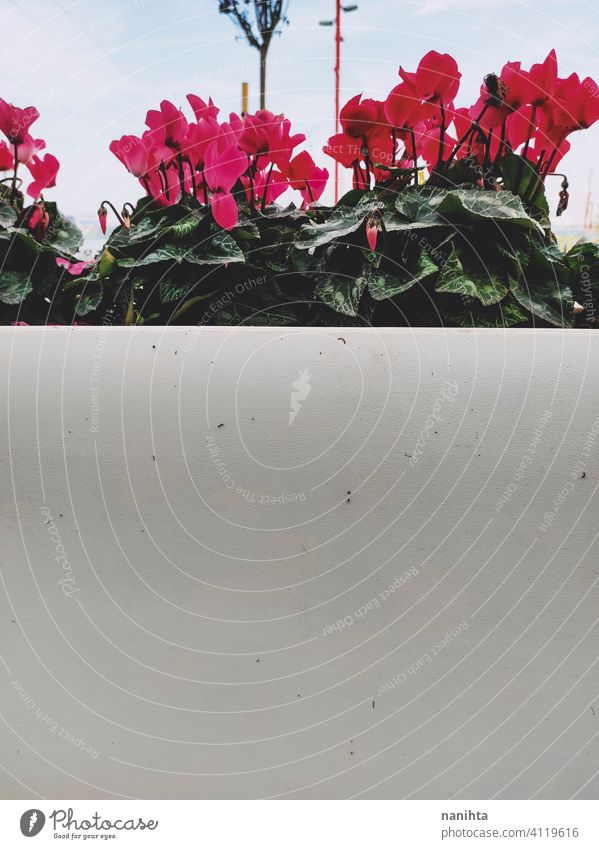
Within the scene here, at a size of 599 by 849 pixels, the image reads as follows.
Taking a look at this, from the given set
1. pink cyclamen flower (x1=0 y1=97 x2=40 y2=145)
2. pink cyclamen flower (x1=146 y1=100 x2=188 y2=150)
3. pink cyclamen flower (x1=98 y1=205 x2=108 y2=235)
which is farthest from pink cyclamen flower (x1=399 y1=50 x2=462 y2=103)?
pink cyclamen flower (x1=0 y1=97 x2=40 y2=145)

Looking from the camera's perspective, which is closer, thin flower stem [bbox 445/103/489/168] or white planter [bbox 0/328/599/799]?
white planter [bbox 0/328/599/799]

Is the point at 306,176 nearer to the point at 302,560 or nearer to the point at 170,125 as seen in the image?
the point at 170,125

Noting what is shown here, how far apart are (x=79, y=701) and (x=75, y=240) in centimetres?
66

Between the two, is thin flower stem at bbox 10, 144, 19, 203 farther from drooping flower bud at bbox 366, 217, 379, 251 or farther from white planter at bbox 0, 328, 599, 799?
drooping flower bud at bbox 366, 217, 379, 251

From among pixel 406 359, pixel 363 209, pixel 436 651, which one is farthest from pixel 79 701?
pixel 363 209

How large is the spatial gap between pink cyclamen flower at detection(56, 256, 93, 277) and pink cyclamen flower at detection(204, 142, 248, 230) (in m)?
0.23

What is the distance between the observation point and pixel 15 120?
0.94 m

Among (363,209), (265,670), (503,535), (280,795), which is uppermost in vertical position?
(363,209)

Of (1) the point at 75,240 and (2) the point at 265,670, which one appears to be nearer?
(2) the point at 265,670

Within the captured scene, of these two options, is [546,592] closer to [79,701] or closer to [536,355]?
[536,355]

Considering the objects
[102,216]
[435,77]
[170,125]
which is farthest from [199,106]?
[435,77]

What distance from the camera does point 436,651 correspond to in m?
0.64

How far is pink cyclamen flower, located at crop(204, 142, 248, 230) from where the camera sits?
81 cm

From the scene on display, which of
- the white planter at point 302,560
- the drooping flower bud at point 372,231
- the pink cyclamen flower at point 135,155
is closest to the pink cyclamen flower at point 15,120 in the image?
the pink cyclamen flower at point 135,155
